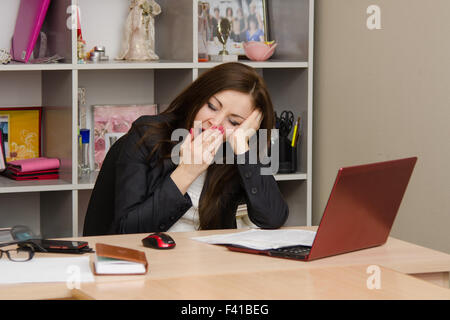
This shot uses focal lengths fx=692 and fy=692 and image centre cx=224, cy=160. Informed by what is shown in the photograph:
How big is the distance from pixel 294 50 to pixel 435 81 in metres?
0.90

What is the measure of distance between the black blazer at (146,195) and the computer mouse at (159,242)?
236 mm

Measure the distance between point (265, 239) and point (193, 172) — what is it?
12.6 inches

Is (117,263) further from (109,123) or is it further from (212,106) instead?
(109,123)

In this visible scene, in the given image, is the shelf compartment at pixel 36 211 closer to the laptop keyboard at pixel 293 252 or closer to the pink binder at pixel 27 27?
the pink binder at pixel 27 27

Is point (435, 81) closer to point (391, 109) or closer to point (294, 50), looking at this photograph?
point (391, 109)

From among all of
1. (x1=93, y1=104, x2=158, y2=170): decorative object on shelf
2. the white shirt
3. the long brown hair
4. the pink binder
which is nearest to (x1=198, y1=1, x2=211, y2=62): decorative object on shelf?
(x1=93, y1=104, x2=158, y2=170): decorative object on shelf

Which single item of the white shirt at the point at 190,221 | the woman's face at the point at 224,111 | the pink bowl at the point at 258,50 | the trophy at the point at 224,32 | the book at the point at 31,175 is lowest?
the white shirt at the point at 190,221

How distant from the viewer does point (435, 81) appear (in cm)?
222

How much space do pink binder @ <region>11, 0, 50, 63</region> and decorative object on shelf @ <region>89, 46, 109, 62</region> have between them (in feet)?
0.75

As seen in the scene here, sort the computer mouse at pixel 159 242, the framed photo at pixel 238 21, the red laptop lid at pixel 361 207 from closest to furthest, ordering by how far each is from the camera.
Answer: the red laptop lid at pixel 361 207
the computer mouse at pixel 159 242
the framed photo at pixel 238 21

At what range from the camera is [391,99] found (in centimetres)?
246

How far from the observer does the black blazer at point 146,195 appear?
182 cm

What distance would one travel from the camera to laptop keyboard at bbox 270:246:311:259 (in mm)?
1483

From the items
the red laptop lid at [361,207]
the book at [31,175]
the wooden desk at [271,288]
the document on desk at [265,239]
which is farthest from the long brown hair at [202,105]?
the book at [31,175]
